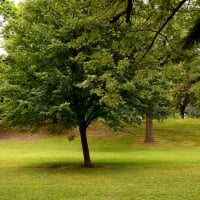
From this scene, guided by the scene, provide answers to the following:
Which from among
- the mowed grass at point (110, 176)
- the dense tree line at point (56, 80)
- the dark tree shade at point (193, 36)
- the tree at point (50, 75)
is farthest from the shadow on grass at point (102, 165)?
the dark tree shade at point (193, 36)

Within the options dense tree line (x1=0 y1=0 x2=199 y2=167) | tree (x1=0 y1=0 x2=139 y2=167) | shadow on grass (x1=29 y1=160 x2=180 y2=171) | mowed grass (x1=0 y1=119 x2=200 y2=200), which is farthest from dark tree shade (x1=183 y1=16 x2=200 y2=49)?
shadow on grass (x1=29 y1=160 x2=180 y2=171)

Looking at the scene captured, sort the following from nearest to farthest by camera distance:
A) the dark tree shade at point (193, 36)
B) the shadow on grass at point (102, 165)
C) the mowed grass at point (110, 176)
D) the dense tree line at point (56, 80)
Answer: the dark tree shade at point (193, 36) → the mowed grass at point (110, 176) → the dense tree line at point (56, 80) → the shadow on grass at point (102, 165)

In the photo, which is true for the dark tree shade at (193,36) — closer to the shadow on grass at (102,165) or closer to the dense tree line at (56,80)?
the dense tree line at (56,80)

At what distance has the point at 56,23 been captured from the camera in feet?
71.5

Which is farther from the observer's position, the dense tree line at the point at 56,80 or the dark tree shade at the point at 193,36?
the dense tree line at the point at 56,80

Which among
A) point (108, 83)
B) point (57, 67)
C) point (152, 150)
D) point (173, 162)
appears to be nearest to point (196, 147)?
point (152, 150)

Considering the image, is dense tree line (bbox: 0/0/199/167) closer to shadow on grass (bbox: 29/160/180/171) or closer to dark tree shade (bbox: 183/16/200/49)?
shadow on grass (bbox: 29/160/180/171)

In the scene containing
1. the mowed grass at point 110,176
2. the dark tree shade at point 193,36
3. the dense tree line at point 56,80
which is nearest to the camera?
the dark tree shade at point 193,36

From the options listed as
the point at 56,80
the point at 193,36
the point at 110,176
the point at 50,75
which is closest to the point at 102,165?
the point at 110,176

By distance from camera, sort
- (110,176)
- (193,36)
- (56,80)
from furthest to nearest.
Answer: (56,80)
(110,176)
(193,36)

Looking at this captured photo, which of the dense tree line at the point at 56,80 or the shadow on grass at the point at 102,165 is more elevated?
the dense tree line at the point at 56,80

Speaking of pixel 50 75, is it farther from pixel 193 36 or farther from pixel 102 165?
pixel 193 36

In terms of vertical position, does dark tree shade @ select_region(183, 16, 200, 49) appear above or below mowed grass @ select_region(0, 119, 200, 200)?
above

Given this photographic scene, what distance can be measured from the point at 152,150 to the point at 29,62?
1578 cm
